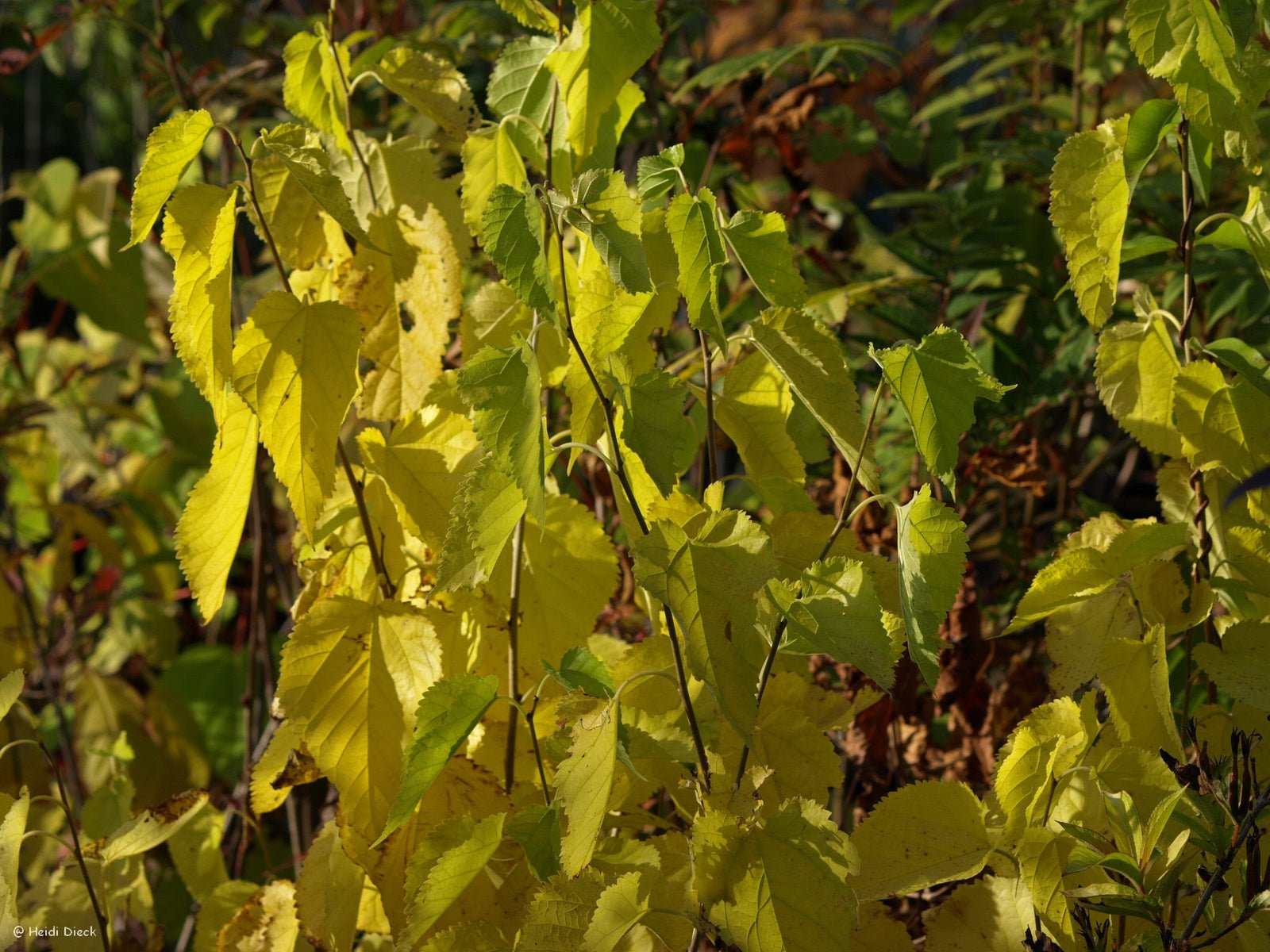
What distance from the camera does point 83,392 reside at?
98.2 inches

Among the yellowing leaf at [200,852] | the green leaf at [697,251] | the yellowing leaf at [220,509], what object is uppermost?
the green leaf at [697,251]

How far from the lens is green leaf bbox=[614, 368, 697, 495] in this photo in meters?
0.61

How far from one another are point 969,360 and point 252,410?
0.42m

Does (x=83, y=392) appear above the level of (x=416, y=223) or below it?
below

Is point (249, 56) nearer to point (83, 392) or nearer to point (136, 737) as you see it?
point (83, 392)

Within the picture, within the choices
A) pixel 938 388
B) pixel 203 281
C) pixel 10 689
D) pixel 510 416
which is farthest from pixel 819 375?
pixel 10 689

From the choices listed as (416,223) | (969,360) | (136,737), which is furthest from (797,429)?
(136,737)

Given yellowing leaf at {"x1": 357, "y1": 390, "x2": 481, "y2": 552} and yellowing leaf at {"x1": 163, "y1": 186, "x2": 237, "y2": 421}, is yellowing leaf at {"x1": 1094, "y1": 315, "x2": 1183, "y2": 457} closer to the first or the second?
yellowing leaf at {"x1": 357, "y1": 390, "x2": 481, "y2": 552}

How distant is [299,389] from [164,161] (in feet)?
0.55

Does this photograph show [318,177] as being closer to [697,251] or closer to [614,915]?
[697,251]

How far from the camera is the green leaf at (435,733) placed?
2.10 ft

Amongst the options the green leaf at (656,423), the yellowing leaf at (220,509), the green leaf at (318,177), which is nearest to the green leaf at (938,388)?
the green leaf at (656,423)

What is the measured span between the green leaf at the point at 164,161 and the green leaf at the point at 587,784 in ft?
1.35

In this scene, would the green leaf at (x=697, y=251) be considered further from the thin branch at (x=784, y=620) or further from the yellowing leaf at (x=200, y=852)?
the yellowing leaf at (x=200, y=852)
